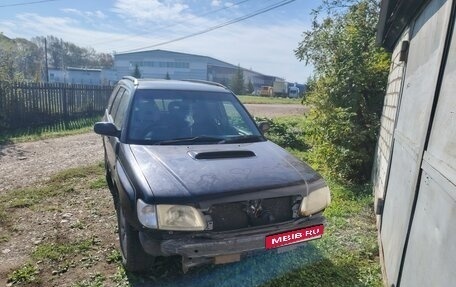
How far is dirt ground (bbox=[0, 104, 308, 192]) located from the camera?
19.9 ft

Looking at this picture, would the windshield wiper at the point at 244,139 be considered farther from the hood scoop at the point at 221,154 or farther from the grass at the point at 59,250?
the grass at the point at 59,250

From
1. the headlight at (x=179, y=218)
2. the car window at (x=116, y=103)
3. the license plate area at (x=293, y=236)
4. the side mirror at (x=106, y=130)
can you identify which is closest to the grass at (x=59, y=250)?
the side mirror at (x=106, y=130)

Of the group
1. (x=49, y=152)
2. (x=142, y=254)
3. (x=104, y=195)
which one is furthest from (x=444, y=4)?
(x=49, y=152)

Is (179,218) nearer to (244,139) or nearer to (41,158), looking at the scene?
(244,139)

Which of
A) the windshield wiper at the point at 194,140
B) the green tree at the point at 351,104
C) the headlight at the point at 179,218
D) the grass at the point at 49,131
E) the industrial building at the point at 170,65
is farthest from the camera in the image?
the industrial building at the point at 170,65

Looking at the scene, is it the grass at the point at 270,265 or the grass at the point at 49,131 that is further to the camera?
the grass at the point at 49,131

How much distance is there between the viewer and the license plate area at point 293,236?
2.71 metres

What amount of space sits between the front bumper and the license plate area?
0.07m

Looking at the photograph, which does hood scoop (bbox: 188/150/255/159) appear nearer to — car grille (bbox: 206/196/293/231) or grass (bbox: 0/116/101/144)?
car grille (bbox: 206/196/293/231)

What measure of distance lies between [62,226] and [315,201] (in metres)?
3.14

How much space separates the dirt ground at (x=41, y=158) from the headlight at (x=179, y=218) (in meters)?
4.30

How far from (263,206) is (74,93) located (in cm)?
1259

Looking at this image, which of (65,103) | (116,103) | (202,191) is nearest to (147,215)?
(202,191)

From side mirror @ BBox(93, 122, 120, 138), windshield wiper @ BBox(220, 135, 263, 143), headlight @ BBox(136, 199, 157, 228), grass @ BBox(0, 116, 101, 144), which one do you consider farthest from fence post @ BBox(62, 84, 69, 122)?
headlight @ BBox(136, 199, 157, 228)
